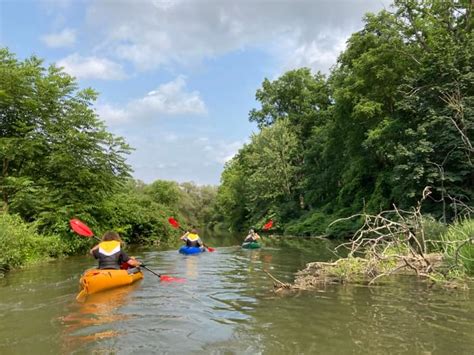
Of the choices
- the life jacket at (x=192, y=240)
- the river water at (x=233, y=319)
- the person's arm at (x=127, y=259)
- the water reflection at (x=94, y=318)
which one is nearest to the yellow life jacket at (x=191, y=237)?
the life jacket at (x=192, y=240)

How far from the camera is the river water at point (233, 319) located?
5.86 meters

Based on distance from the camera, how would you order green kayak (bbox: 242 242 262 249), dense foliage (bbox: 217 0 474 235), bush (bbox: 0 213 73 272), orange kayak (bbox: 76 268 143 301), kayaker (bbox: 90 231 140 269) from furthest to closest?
green kayak (bbox: 242 242 262 249) → dense foliage (bbox: 217 0 474 235) → bush (bbox: 0 213 73 272) → kayaker (bbox: 90 231 140 269) → orange kayak (bbox: 76 268 143 301)

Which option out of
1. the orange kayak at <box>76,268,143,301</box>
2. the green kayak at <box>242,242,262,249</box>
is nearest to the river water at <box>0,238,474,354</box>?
the orange kayak at <box>76,268,143,301</box>

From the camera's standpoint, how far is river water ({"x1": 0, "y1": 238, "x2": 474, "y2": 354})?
5.86 meters

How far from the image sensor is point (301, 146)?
46.0 metres

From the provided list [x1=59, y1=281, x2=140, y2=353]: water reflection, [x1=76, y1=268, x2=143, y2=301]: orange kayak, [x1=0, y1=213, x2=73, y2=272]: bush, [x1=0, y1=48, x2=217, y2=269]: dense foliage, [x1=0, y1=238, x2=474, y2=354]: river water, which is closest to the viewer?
[x1=0, y1=238, x2=474, y2=354]: river water

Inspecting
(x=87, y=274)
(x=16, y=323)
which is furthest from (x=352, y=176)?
(x=16, y=323)

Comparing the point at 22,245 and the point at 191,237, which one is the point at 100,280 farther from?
→ the point at 191,237

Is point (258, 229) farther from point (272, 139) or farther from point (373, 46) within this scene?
point (373, 46)

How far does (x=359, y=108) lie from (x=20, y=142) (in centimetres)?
1836

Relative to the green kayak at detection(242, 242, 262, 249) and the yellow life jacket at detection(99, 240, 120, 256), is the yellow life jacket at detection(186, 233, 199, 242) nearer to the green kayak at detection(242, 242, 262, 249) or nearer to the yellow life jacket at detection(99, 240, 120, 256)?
the green kayak at detection(242, 242, 262, 249)

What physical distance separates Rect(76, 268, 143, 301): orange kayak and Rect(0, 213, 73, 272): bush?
161 inches

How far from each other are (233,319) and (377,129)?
20.5 m

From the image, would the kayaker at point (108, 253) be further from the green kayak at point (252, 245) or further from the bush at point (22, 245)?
the green kayak at point (252, 245)
